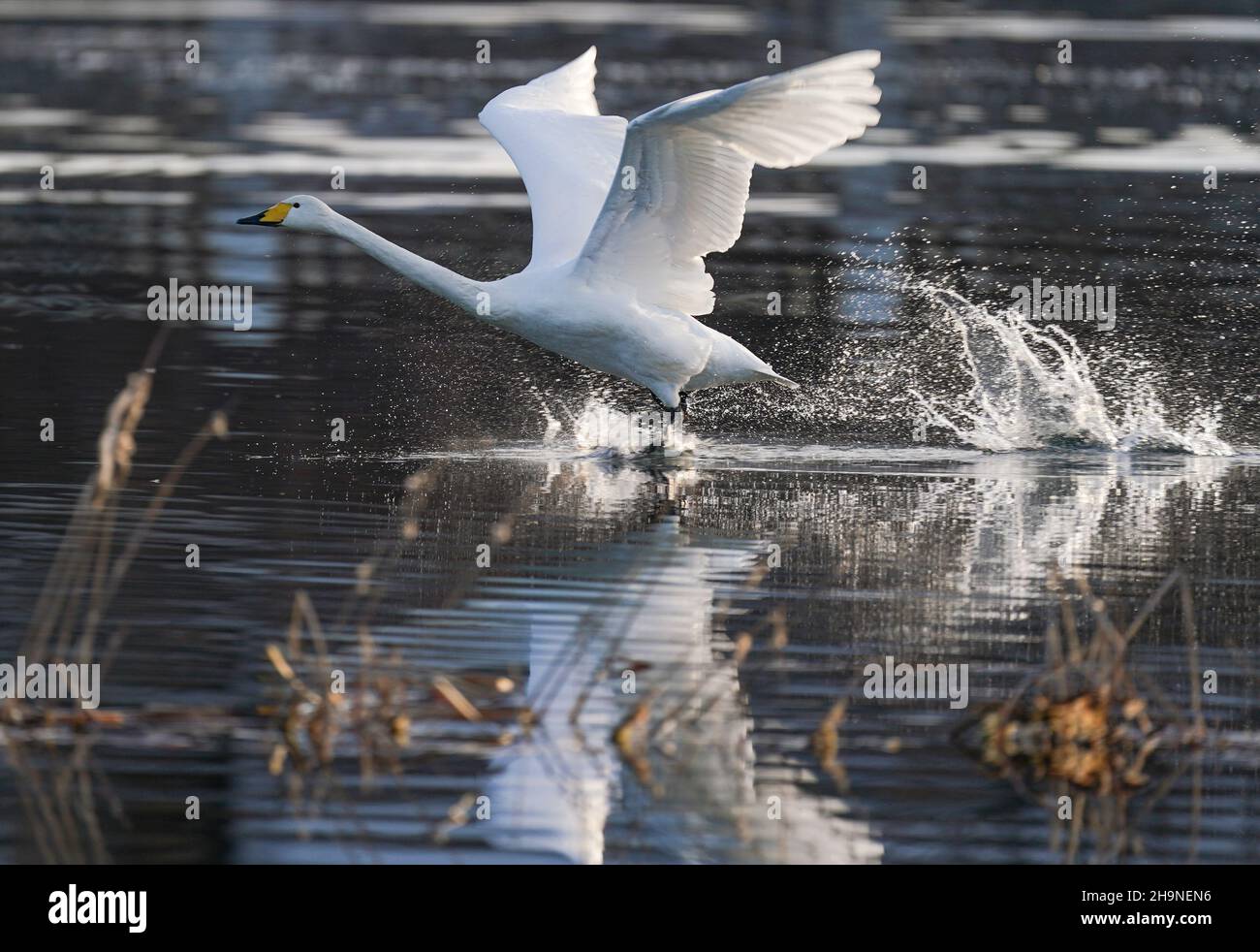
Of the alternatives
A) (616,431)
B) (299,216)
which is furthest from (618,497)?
(299,216)

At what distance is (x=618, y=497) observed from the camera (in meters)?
13.1

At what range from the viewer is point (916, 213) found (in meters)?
23.8

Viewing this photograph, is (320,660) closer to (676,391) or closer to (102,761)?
(102,761)

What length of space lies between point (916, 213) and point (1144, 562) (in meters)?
12.9

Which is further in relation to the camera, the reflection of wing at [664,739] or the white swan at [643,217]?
the white swan at [643,217]

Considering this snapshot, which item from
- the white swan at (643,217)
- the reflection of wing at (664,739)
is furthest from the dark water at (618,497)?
the white swan at (643,217)

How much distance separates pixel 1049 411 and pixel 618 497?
11.7ft

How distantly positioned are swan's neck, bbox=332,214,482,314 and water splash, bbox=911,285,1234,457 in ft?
11.5

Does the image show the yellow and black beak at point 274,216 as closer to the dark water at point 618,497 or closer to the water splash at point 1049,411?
the dark water at point 618,497

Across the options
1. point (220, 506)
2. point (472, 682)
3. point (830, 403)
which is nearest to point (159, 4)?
point (830, 403)

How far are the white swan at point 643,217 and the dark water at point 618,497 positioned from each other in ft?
2.46

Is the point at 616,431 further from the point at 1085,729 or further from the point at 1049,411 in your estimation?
the point at 1085,729

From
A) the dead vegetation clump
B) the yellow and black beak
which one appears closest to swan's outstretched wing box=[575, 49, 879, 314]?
the yellow and black beak

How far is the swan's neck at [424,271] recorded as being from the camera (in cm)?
1366
